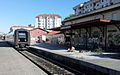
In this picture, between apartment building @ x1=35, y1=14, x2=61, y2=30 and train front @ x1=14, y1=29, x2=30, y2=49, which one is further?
apartment building @ x1=35, y1=14, x2=61, y2=30

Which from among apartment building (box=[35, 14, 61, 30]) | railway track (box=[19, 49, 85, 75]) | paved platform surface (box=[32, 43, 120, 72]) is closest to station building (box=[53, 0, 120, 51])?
paved platform surface (box=[32, 43, 120, 72])

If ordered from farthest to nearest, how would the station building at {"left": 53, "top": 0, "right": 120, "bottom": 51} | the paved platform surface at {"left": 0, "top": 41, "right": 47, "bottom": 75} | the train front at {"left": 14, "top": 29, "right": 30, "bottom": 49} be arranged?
the train front at {"left": 14, "top": 29, "right": 30, "bottom": 49} → the station building at {"left": 53, "top": 0, "right": 120, "bottom": 51} → the paved platform surface at {"left": 0, "top": 41, "right": 47, "bottom": 75}

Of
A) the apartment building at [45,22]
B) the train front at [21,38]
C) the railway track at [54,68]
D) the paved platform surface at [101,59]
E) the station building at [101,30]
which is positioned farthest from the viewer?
the apartment building at [45,22]

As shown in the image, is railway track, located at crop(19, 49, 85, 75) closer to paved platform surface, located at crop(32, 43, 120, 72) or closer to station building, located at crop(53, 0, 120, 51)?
paved platform surface, located at crop(32, 43, 120, 72)

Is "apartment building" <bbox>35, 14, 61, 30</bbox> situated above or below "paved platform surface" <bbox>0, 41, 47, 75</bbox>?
above

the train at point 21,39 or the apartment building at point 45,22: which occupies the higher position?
the apartment building at point 45,22

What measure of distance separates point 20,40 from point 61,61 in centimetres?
1295

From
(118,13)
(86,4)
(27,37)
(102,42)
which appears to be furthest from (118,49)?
(86,4)

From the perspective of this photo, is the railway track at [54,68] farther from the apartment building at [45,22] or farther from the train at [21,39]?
the apartment building at [45,22]

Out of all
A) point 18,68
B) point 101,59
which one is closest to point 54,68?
point 18,68

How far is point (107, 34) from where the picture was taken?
1830 cm

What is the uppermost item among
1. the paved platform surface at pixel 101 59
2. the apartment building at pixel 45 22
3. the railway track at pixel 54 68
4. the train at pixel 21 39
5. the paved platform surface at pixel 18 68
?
the apartment building at pixel 45 22

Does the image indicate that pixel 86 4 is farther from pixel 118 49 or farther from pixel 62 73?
pixel 62 73

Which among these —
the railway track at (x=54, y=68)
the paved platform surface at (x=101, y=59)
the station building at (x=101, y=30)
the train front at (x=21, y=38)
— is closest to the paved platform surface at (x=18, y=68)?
the railway track at (x=54, y=68)
